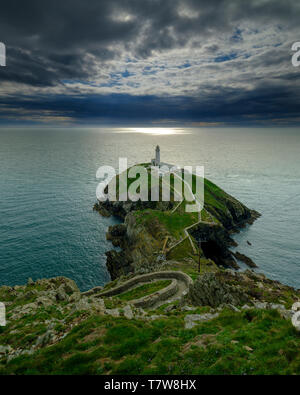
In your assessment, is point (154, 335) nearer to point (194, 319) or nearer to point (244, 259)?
point (194, 319)

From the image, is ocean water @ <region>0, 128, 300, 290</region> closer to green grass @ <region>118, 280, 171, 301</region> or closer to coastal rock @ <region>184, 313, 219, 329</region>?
green grass @ <region>118, 280, 171, 301</region>

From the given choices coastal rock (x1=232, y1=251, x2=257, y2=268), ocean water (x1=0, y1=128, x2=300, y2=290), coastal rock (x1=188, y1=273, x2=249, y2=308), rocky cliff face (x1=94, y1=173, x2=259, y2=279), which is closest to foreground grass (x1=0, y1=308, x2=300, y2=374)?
coastal rock (x1=188, y1=273, x2=249, y2=308)

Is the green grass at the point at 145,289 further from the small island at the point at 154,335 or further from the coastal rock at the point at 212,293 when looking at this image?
the coastal rock at the point at 212,293

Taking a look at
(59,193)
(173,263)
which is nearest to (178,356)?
(173,263)

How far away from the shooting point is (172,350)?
39.1 feet

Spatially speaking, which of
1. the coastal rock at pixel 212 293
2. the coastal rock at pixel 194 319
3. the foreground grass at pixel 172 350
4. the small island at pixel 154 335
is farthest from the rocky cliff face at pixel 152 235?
the foreground grass at pixel 172 350

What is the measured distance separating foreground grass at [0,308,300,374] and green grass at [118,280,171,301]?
1799cm

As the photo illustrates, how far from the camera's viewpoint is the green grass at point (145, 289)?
32.6 metres

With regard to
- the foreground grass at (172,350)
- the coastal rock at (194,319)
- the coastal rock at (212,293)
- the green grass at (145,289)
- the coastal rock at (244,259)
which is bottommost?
the coastal rock at (244,259)

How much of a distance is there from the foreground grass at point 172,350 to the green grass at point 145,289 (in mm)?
17989

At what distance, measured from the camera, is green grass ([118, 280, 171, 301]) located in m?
32.6

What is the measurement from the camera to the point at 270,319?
1369cm
